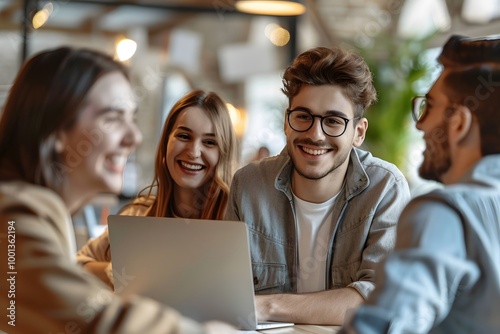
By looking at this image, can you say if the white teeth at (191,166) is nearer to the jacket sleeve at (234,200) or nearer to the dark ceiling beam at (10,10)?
the jacket sleeve at (234,200)

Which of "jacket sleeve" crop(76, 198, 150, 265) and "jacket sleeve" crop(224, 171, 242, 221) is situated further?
"jacket sleeve" crop(76, 198, 150, 265)

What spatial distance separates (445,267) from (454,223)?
9 centimetres

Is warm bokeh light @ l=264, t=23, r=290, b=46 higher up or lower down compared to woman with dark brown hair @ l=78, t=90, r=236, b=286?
higher up

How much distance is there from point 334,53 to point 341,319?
0.76 m

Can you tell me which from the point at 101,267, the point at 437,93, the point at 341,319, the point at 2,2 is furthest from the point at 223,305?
the point at 2,2

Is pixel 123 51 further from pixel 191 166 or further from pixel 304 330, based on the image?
pixel 304 330

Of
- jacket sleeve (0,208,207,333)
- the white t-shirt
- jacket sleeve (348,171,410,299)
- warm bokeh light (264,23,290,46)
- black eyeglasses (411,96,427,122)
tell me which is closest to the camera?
jacket sleeve (0,208,207,333)

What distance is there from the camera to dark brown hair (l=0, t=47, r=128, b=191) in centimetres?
140

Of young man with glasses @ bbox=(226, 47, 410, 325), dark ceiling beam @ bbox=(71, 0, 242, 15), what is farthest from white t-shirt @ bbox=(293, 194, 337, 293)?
dark ceiling beam @ bbox=(71, 0, 242, 15)

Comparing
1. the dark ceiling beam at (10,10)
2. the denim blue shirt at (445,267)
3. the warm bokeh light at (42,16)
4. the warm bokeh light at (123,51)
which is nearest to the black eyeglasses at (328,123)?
the warm bokeh light at (123,51)

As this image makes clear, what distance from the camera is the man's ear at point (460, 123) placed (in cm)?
154

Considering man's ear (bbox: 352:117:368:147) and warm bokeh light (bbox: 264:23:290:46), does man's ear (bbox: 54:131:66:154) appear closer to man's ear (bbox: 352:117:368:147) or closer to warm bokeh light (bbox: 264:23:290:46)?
man's ear (bbox: 352:117:368:147)

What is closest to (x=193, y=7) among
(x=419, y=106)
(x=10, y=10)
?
(x=10, y=10)

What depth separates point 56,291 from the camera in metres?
1.36
